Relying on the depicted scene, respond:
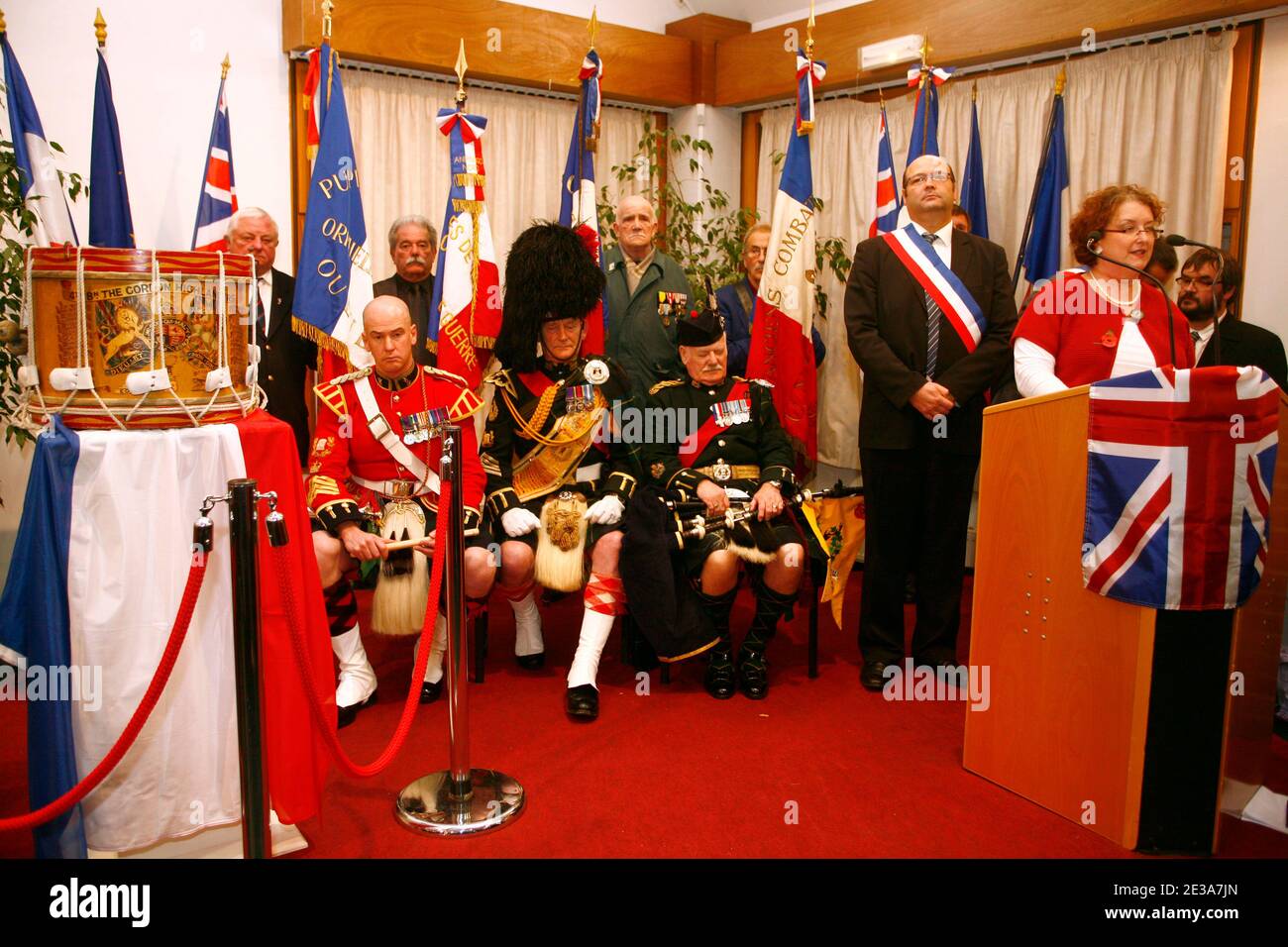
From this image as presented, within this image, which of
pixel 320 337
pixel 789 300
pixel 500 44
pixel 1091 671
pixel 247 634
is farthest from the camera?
pixel 500 44

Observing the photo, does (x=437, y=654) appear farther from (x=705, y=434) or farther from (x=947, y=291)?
(x=947, y=291)

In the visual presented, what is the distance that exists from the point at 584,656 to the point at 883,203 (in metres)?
2.81

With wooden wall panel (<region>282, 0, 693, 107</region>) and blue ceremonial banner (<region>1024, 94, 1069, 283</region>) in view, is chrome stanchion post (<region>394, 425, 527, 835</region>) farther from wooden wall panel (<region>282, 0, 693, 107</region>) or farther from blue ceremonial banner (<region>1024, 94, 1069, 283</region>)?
blue ceremonial banner (<region>1024, 94, 1069, 283</region>)

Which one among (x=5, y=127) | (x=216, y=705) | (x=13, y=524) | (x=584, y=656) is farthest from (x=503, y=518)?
(x=5, y=127)

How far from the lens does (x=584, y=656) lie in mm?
3477

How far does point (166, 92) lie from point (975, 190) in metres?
3.80

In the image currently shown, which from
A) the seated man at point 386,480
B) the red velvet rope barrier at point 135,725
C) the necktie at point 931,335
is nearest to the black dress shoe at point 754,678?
the seated man at point 386,480

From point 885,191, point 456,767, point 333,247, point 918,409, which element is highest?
point 885,191

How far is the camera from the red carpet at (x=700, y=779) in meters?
2.56

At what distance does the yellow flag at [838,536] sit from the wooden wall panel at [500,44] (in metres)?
2.95

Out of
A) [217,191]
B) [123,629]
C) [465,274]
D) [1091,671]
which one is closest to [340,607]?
[123,629]

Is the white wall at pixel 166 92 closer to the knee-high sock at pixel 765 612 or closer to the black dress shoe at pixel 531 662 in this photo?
the black dress shoe at pixel 531 662

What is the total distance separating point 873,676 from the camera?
12.0 feet

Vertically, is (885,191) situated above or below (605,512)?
above
